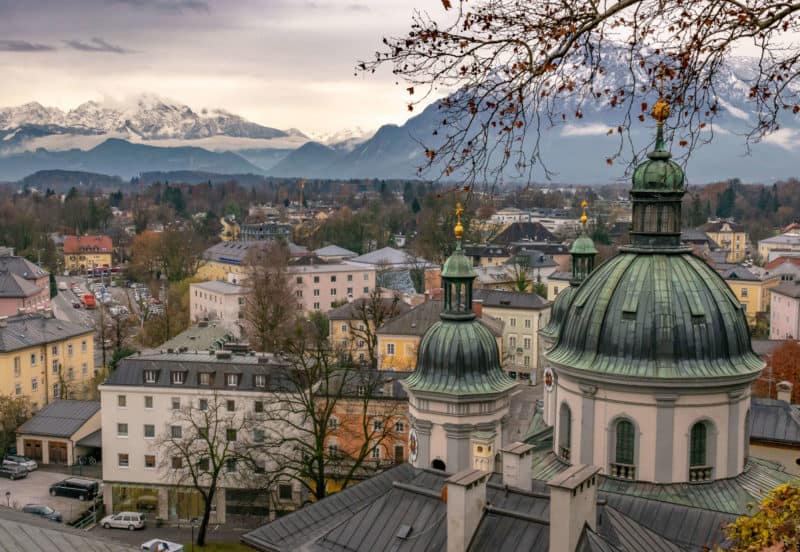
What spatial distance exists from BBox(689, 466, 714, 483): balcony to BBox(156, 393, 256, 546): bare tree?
78.2ft

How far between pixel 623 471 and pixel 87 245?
420ft

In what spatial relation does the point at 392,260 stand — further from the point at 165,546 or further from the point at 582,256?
the point at 165,546

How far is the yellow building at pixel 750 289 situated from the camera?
8988 centimetres

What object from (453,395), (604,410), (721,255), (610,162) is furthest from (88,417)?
(721,255)

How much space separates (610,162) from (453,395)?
715 inches

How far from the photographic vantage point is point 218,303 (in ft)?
279

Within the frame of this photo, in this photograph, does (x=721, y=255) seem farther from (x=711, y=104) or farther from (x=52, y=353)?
(x=711, y=104)

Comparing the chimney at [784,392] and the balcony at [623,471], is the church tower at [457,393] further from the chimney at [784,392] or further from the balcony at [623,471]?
the chimney at [784,392]

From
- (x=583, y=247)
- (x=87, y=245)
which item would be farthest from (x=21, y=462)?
(x=87, y=245)

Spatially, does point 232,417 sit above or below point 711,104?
below

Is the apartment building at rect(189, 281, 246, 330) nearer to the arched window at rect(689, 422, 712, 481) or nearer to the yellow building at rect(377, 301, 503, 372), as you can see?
the yellow building at rect(377, 301, 503, 372)

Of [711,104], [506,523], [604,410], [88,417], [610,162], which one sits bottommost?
[88,417]

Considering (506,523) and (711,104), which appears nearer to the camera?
(711,104)

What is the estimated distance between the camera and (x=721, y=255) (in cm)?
10944
